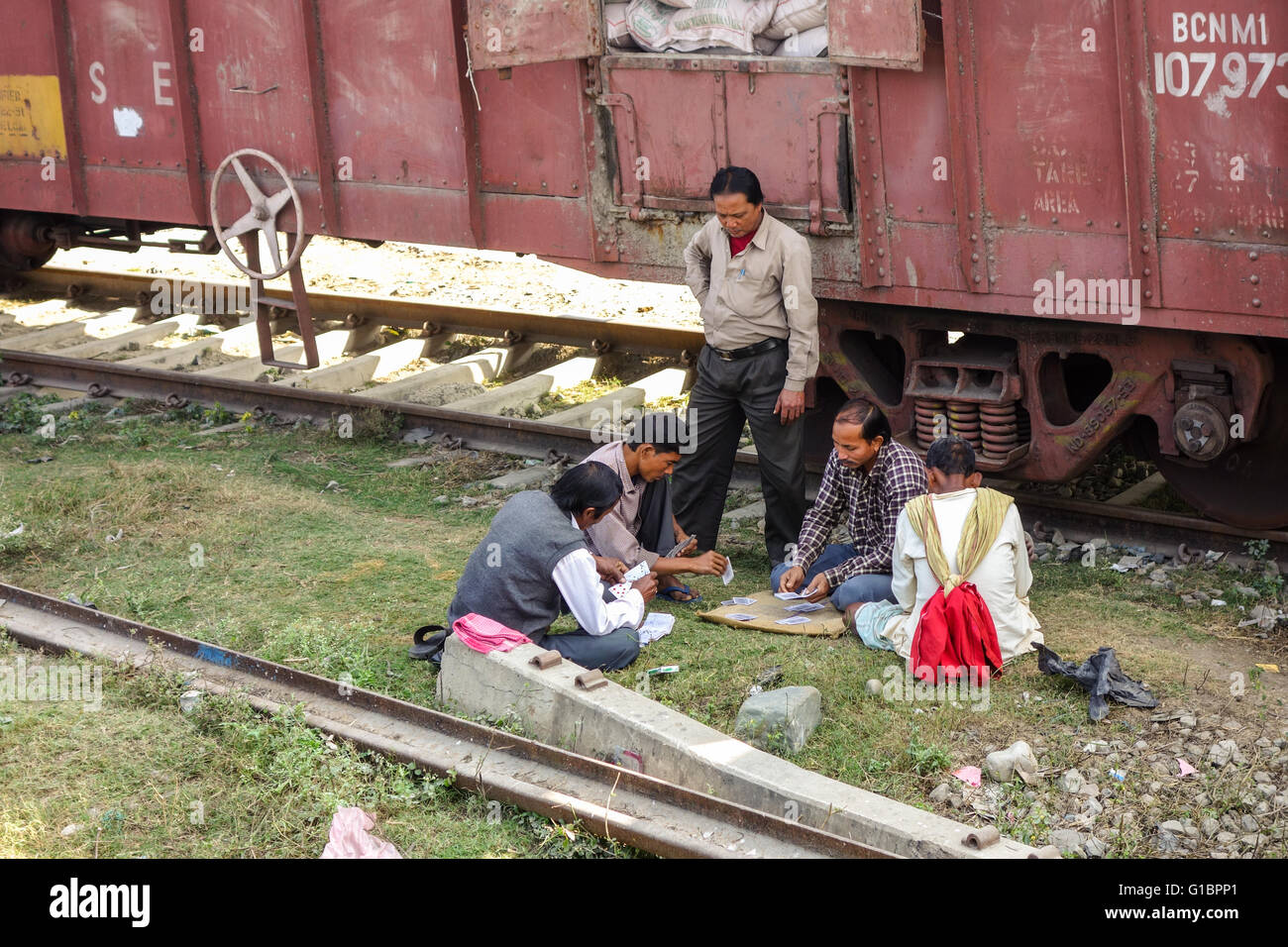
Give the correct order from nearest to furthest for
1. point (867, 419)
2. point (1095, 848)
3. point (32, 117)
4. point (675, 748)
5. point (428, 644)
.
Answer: point (1095, 848) < point (675, 748) < point (428, 644) < point (867, 419) < point (32, 117)

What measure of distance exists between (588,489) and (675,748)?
1150 millimetres

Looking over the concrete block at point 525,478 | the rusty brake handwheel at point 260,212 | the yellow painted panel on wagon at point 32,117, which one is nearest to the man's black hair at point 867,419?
the concrete block at point 525,478

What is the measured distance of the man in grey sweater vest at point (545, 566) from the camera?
541 centimetres

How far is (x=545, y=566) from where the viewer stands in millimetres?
5414

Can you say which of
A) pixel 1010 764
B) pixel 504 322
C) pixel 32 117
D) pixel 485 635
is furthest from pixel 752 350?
pixel 32 117

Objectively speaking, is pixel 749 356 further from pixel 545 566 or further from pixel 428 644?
pixel 428 644

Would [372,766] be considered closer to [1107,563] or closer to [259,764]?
[259,764]

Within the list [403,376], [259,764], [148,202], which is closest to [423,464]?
[403,376]

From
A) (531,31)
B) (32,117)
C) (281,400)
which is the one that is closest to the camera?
→ (531,31)

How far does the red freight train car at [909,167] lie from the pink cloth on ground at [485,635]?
8.56 feet

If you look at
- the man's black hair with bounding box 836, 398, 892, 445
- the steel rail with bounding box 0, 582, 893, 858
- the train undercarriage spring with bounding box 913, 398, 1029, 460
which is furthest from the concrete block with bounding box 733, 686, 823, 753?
the train undercarriage spring with bounding box 913, 398, 1029, 460

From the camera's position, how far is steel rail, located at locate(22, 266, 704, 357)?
970 cm

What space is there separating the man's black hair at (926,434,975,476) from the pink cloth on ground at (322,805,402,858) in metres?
2.63
